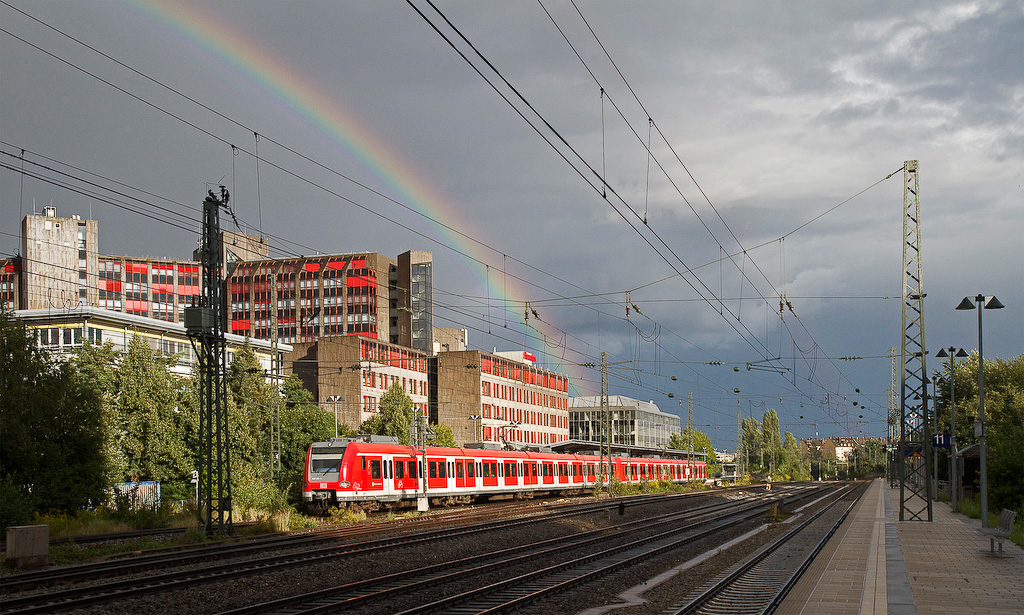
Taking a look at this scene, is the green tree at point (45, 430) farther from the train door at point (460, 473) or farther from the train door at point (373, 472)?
the train door at point (460, 473)

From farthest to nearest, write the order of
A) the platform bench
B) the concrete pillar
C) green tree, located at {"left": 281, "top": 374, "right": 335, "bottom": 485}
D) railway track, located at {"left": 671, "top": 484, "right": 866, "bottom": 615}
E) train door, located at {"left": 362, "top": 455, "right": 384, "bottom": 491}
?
green tree, located at {"left": 281, "top": 374, "right": 335, "bottom": 485} → train door, located at {"left": 362, "top": 455, "right": 384, "bottom": 491} → the platform bench → the concrete pillar → railway track, located at {"left": 671, "top": 484, "right": 866, "bottom": 615}

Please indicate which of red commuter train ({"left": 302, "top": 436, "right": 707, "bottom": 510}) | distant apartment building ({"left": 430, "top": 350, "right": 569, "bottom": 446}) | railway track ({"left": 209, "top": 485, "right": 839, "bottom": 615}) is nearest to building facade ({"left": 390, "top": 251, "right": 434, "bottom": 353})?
distant apartment building ({"left": 430, "top": 350, "right": 569, "bottom": 446})

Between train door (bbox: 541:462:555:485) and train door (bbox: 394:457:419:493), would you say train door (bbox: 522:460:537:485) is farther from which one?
train door (bbox: 394:457:419:493)

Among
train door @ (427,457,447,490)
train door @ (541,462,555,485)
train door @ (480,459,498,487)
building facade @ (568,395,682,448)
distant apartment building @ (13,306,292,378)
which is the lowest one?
building facade @ (568,395,682,448)

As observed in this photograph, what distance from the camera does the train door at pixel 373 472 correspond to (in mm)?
40969

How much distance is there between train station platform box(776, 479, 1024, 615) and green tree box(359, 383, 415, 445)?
5531 centimetres

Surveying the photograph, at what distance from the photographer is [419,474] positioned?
45656mm

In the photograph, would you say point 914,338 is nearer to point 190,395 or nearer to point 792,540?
point 792,540

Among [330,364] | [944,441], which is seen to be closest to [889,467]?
[330,364]

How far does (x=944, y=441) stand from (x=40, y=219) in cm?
12382

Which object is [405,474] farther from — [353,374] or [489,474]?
[353,374]

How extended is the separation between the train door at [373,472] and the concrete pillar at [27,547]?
20.1m

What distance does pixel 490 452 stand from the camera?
54.2 meters

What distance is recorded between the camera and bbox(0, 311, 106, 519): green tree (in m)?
32.1
